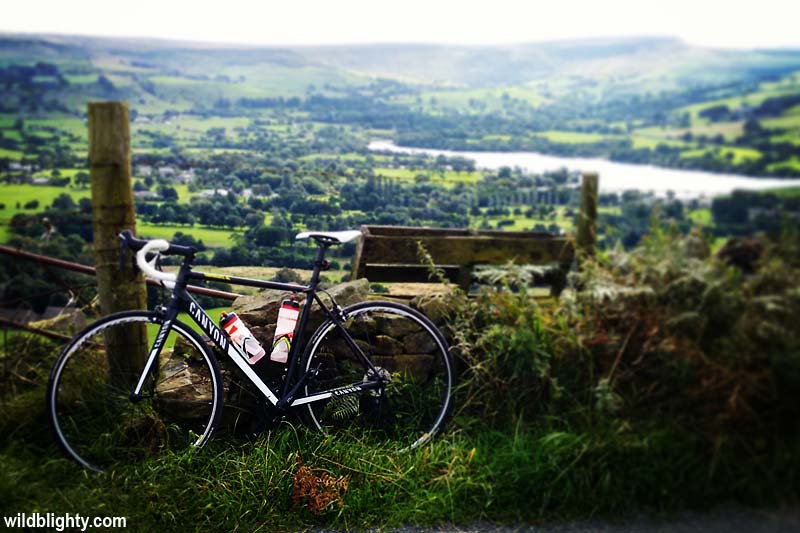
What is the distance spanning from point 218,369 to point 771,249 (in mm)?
3858

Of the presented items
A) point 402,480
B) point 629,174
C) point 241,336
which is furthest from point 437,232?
point 402,480

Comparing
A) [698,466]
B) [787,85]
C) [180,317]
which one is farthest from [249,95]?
[698,466]

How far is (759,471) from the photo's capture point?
4578 mm

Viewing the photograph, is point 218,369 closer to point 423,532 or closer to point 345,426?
point 345,426

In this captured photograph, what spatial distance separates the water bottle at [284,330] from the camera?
4.92 m

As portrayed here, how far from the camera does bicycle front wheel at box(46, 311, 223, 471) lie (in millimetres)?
4652

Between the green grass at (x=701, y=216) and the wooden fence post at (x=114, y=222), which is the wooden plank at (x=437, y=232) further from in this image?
the wooden fence post at (x=114, y=222)

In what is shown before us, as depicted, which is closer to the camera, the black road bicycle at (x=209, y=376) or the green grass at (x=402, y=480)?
the green grass at (x=402, y=480)

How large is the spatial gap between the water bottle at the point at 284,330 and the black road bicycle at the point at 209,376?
0.19ft

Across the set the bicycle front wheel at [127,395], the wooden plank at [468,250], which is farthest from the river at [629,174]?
the bicycle front wheel at [127,395]

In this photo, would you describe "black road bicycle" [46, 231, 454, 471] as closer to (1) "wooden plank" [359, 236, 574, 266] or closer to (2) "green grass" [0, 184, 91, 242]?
(1) "wooden plank" [359, 236, 574, 266]

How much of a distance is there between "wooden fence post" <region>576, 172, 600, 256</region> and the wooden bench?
0.47ft

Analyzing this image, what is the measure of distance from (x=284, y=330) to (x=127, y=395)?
1159 millimetres

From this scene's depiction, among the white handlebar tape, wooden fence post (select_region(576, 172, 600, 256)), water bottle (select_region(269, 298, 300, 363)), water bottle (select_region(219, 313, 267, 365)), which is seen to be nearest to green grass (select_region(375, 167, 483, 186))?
wooden fence post (select_region(576, 172, 600, 256))
